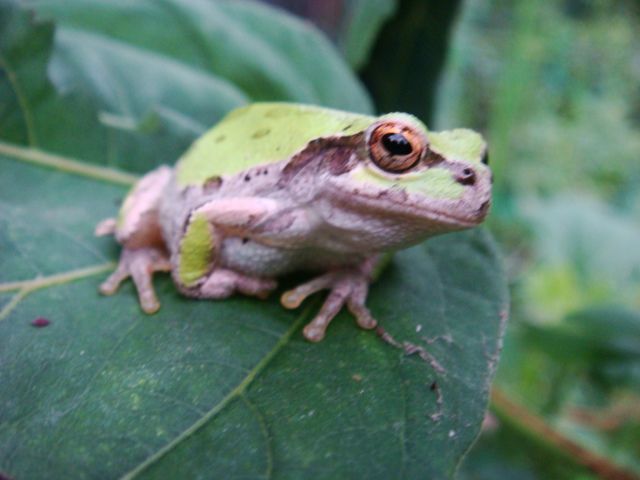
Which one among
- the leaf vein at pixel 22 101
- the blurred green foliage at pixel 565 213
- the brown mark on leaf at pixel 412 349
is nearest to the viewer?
the brown mark on leaf at pixel 412 349

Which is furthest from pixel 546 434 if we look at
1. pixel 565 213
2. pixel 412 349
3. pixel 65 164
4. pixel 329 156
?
pixel 565 213

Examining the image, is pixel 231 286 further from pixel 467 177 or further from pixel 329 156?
pixel 467 177

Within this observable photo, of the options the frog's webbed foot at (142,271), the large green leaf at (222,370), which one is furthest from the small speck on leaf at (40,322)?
the frog's webbed foot at (142,271)

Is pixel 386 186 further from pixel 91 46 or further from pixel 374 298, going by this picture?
pixel 91 46

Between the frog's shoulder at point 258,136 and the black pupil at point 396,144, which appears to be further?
the frog's shoulder at point 258,136

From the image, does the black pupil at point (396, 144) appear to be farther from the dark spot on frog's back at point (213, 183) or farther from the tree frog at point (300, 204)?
the dark spot on frog's back at point (213, 183)

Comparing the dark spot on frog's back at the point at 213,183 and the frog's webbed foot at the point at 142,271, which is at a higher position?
the dark spot on frog's back at the point at 213,183

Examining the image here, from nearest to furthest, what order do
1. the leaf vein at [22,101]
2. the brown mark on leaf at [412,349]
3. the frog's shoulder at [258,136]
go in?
the brown mark on leaf at [412,349] → the frog's shoulder at [258,136] → the leaf vein at [22,101]

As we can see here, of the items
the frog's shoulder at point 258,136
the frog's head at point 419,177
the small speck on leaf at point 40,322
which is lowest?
the small speck on leaf at point 40,322

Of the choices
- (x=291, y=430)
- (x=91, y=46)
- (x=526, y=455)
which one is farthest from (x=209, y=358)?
(x=526, y=455)
